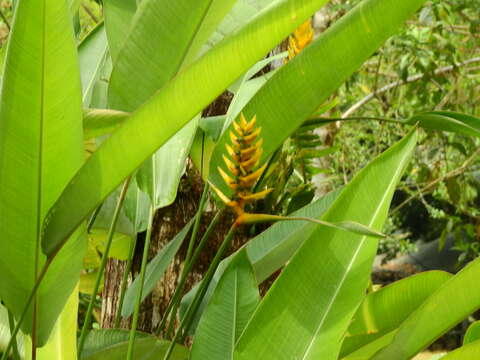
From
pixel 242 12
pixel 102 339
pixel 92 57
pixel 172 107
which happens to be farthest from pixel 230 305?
pixel 92 57

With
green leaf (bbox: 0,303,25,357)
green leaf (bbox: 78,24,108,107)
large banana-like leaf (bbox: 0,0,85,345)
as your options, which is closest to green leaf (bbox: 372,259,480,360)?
large banana-like leaf (bbox: 0,0,85,345)

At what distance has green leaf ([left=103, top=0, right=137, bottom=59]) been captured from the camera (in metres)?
0.86

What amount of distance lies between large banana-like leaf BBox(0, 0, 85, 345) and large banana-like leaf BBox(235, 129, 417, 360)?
0.61 ft

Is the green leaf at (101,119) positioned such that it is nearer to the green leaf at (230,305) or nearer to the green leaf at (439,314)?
the green leaf at (230,305)

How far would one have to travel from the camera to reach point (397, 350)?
0.73 metres

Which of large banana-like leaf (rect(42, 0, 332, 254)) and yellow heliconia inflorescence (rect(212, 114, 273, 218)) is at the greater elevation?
large banana-like leaf (rect(42, 0, 332, 254))

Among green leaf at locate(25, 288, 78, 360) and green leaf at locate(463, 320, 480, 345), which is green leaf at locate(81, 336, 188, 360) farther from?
green leaf at locate(463, 320, 480, 345)

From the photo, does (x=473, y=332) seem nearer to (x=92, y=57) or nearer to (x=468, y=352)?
(x=468, y=352)

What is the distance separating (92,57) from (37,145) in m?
0.50

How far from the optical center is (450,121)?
30.2 inches

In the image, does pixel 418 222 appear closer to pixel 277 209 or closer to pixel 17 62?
pixel 277 209

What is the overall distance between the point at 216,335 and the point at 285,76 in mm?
270

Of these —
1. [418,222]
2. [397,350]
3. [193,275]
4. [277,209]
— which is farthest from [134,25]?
[418,222]

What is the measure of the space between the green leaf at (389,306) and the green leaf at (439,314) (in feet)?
0.35
